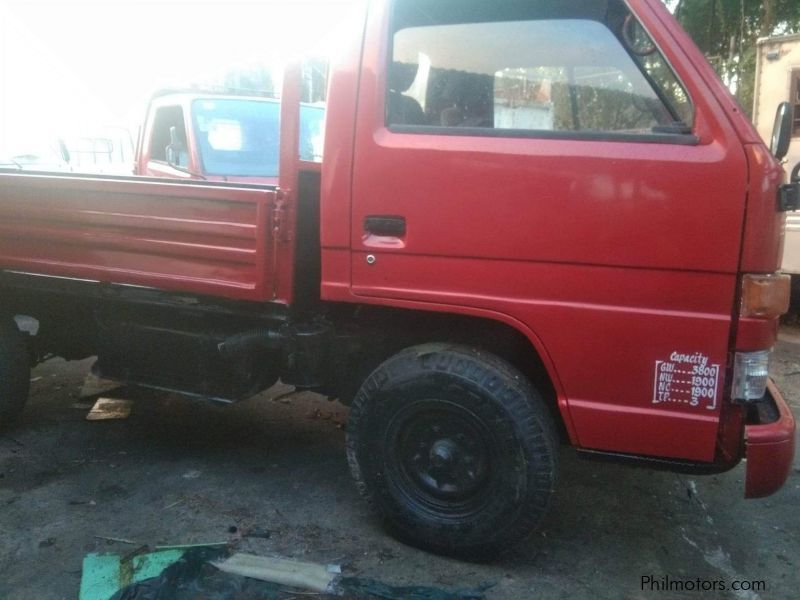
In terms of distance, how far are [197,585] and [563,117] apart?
2.28 m

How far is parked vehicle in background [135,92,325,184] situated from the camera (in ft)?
17.5

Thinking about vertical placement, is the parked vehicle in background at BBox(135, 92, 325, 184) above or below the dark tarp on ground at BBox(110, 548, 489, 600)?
above

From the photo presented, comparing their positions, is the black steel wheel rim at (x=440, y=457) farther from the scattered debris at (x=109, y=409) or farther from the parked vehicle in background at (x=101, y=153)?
the parked vehicle in background at (x=101, y=153)

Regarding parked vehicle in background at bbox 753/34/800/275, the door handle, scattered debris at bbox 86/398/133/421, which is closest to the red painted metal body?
the door handle

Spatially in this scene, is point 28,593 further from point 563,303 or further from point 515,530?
point 563,303

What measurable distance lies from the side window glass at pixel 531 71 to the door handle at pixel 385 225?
384 millimetres

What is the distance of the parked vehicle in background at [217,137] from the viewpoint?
17.5ft

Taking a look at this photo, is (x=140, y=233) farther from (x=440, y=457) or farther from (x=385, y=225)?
(x=440, y=457)

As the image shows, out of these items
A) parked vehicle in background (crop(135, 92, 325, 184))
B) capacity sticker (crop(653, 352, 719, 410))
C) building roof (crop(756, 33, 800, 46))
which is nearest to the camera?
capacity sticker (crop(653, 352, 719, 410))

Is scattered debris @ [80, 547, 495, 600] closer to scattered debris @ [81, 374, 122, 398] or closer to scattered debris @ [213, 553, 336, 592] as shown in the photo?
scattered debris @ [213, 553, 336, 592]

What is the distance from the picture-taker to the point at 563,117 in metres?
2.65

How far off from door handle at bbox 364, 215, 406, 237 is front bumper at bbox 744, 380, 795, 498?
1492mm

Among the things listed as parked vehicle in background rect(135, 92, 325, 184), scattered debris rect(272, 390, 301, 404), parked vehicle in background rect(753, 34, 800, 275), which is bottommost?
scattered debris rect(272, 390, 301, 404)

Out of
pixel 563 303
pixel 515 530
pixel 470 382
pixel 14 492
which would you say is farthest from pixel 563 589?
pixel 14 492
